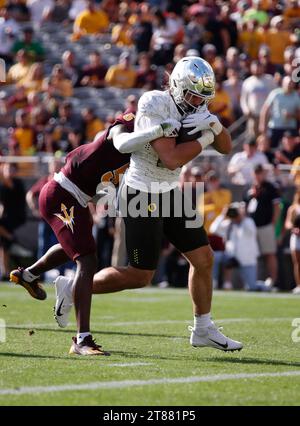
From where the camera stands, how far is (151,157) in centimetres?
611

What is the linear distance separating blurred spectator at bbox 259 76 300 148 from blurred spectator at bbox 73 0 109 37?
571 centimetres

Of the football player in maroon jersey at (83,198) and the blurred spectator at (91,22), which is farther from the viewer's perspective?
the blurred spectator at (91,22)

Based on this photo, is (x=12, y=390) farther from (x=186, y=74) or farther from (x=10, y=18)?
(x=10, y=18)

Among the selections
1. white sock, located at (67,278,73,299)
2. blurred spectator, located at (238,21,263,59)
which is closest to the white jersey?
white sock, located at (67,278,73,299)

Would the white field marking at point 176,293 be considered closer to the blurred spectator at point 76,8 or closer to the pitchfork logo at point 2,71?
the pitchfork logo at point 2,71

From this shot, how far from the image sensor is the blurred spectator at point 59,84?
659 inches

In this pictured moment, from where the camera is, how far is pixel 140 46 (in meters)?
17.2

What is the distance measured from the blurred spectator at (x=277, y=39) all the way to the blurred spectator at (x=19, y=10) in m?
6.03

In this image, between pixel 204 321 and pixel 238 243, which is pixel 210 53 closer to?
pixel 238 243

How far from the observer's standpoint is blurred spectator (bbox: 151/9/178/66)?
54.3 ft

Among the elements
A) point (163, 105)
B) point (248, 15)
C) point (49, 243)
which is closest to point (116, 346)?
point (163, 105)

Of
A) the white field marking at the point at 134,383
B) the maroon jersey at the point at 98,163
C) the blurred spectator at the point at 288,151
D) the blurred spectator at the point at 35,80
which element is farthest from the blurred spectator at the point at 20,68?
the white field marking at the point at 134,383

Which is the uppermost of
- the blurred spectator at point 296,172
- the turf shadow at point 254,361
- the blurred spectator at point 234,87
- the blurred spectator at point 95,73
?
the blurred spectator at point 95,73

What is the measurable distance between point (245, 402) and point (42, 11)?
54.2 feet
